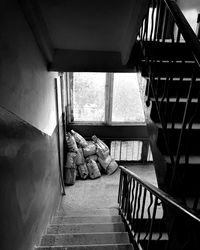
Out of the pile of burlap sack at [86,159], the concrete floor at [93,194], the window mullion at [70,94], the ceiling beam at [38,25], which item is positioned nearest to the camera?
the ceiling beam at [38,25]

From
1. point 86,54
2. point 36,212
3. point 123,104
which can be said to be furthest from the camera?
point 123,104

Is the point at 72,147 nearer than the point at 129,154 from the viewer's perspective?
Yes

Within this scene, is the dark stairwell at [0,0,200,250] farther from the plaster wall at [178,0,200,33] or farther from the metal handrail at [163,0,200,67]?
the plaster wall at [178,0,200,33]

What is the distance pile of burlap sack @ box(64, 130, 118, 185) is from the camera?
5.00 m

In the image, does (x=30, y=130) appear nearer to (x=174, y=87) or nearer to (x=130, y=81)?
(x=174, y=87)

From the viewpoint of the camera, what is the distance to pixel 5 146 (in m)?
1.37

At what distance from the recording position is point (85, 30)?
2.34 m

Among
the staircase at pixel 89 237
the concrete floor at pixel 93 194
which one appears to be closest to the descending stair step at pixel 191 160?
the staircase at pixel 89 237

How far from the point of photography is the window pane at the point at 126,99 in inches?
208

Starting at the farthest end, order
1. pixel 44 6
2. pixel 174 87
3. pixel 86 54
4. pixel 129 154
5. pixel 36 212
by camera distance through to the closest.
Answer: pixel 129 154 < pixel 86 54 < pixel 36 212 < pixel 174 87 < pixel 44 6

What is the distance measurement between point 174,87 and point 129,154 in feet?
13.3

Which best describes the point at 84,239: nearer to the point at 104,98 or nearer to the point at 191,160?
the point at 191,160

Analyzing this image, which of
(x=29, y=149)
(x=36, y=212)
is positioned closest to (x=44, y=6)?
(x=29, y=149)

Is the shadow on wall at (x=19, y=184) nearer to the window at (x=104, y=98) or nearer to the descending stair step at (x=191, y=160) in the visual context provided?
the descending stair step at (x=191, y=160)
